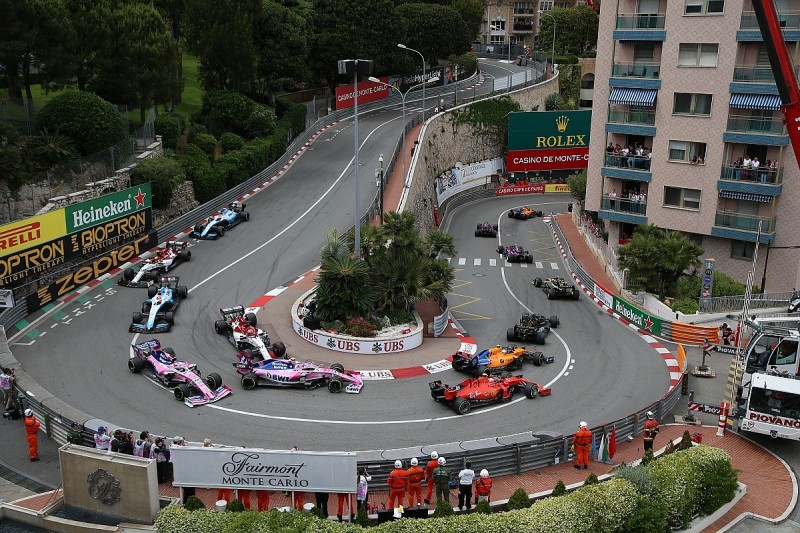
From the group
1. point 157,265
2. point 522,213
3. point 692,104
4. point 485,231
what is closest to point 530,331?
point 692,104

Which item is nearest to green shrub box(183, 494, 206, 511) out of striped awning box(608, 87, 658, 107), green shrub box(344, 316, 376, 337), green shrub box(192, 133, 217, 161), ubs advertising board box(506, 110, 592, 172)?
green shrub box(344, 316, 376, 337)

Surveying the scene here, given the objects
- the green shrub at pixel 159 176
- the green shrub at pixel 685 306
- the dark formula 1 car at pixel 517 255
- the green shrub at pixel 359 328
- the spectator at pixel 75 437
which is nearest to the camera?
the spectator at pixel 75 437

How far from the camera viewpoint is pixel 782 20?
4222cm

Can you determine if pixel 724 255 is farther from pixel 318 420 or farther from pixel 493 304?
pixel 318 420

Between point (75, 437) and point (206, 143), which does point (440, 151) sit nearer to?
point (206, 143)

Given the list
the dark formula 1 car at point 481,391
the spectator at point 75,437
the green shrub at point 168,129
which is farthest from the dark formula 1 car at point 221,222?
the spectator at point 75,437

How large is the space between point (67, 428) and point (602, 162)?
37312 millimetres

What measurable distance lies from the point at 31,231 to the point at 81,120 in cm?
1141

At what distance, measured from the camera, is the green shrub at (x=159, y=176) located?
47.5 meters

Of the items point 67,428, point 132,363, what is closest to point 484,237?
point 132,363

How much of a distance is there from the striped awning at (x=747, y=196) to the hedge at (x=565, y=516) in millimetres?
26667

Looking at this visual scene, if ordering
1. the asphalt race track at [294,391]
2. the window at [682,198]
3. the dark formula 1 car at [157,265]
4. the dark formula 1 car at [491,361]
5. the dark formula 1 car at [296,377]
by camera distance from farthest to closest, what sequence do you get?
the window at [682,198], the dark formula 1 car at [157,265], the dark formula 1 car at [491,361], the dark formula 1 car at [296,377], the asphalt race track at [294,391]

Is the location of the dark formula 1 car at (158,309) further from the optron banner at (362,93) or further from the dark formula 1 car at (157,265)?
the optron banner at (362,93)

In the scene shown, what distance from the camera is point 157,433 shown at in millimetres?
26188
